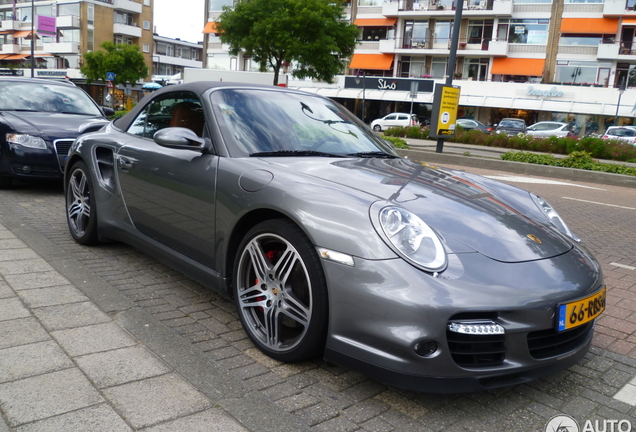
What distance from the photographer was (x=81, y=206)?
4.68 m

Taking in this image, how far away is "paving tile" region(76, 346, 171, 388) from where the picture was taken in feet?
8.39

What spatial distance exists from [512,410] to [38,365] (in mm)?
2127

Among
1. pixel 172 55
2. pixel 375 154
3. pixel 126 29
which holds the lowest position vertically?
pixel 375 154

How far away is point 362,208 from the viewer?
2.52 metres

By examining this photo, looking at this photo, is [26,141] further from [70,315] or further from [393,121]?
[393,121]

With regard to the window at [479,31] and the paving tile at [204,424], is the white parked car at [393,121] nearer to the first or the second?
the window at [479,31]

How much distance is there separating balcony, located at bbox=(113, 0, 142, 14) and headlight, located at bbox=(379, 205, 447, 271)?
74.9 meters

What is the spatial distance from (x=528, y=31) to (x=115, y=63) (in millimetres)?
36421

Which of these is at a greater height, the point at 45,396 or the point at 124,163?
the point at 124,163

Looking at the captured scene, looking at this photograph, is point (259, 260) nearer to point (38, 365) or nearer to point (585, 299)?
point (38, 365)

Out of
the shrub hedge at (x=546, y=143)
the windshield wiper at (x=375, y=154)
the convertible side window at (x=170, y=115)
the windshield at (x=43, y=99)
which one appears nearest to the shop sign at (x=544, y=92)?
the shrub hedge at (x=546, y=143)

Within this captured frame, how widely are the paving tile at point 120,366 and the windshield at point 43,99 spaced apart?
5.91 meters

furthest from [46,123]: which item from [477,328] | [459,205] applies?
[477,328]

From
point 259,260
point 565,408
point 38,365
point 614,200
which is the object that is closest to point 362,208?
point 259,260
